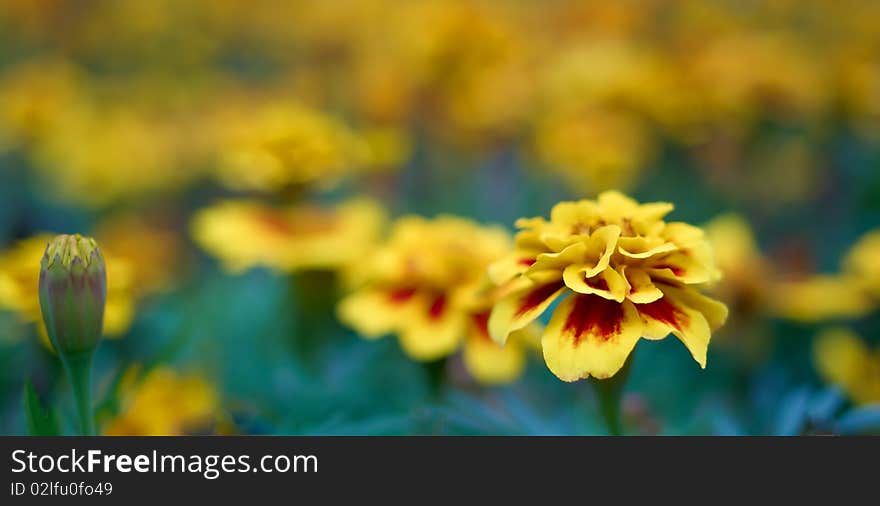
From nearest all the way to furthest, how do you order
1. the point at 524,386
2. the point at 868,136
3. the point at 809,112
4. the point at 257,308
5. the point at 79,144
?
the point at 524,386, the point at 257,308, the point at 809,112, the point at 868,136, the point at 79,144

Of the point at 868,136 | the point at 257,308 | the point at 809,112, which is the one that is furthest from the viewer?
the point at 868,136

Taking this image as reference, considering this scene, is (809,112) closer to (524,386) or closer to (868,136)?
(868,136)

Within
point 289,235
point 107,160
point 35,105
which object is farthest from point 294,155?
point 35,105

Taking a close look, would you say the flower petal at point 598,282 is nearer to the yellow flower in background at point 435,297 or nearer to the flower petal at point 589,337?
the flower petal at point 589,337

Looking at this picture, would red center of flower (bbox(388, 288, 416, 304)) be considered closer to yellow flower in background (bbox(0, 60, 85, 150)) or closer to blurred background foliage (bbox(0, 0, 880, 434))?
blurred background foliage (bbox(0, 0, 880, 434))

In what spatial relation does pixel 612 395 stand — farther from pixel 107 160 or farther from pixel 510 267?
pixel 107 160

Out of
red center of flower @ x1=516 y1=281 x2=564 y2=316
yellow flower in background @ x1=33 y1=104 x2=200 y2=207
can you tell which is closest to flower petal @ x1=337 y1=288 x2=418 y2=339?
red center of flower @ x1=516 y1=281 x2=564 y2=316
